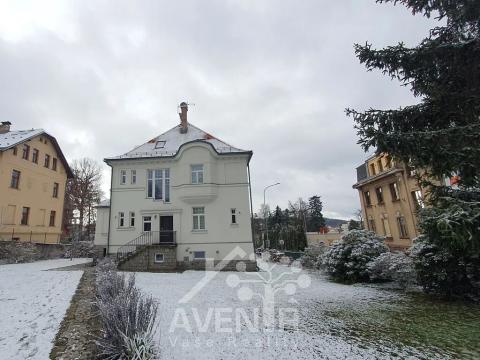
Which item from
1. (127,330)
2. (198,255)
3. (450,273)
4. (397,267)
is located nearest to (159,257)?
(198,255)

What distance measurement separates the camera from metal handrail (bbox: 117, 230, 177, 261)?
1947cm

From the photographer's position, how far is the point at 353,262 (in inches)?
589

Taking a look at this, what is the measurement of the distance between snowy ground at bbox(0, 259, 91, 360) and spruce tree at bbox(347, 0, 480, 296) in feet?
25.9

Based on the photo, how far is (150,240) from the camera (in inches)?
770

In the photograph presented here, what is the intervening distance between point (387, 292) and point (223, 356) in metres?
9.58

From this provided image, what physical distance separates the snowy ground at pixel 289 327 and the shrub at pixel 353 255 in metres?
3.31

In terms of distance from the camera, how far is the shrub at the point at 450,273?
9595 mm

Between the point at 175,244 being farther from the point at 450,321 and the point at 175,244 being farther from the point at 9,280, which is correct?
the point at 450,321

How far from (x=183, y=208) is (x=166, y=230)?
6.51 feet

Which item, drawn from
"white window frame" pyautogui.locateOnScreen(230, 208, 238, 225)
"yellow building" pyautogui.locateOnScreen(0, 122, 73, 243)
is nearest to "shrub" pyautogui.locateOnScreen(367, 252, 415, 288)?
"white window frame" pyautogui.locateOnScreen(230, 208, 238, 225)

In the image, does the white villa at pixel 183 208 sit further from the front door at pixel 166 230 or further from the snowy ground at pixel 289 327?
the snowy ground at pixel 289 327

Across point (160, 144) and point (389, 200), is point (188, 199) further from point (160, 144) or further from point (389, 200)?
point (389, 200)

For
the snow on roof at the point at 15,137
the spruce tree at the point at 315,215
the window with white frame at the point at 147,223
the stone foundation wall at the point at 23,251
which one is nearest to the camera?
the stone foundation wall at the point at 23,251


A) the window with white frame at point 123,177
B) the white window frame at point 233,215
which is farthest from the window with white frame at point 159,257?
the window with white frame at point 123,177
